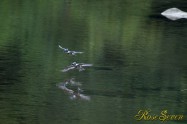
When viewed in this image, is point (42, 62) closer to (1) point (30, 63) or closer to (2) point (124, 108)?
(1) point (30, 63)

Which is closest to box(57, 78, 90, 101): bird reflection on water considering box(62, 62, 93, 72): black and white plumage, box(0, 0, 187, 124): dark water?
box(0, 0, 187, 124): dark water

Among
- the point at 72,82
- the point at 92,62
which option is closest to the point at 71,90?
the point at 72,82

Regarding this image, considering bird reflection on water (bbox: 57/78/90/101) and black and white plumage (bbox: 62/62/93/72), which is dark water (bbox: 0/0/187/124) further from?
black and white plumage (bbox: 62/62/93/72)

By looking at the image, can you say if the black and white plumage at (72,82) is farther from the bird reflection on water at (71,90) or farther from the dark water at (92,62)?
the dark water at (92,62)

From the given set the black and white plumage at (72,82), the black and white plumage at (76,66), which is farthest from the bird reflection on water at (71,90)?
the black and white plumage at (76,66)

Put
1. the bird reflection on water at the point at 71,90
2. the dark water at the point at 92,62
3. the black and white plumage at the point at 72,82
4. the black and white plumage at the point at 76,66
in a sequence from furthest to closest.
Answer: the black and white plumage at the point at 76,66 < the black and white plumage at the point at 72,82 < the bird reflection on water at the point at 71,90 < the dark water at the point at 92,62

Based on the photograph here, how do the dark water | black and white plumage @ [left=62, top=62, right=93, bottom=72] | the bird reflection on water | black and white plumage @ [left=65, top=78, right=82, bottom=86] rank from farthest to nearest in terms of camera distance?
black and white plumage @ [left=62, top=62, right=93, bottom=72], black and white plumage @ [left=65, top=78, right=82, bottom=86], the bird reflection on water, the dark water

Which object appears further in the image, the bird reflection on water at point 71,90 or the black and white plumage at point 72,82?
the black and white plumage at point 72,82

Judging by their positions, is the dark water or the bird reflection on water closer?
the dark water

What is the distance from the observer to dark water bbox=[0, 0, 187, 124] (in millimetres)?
19484

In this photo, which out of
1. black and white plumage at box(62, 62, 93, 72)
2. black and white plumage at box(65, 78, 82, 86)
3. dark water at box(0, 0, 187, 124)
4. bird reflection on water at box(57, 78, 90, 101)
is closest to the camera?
dark water at box(0, 0, 187, 124)

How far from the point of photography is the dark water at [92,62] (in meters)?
19.5

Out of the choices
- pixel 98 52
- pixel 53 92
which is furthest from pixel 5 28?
pixel 53 92

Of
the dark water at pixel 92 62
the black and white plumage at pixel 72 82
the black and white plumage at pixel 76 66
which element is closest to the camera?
the dark water at pixel 92 62
